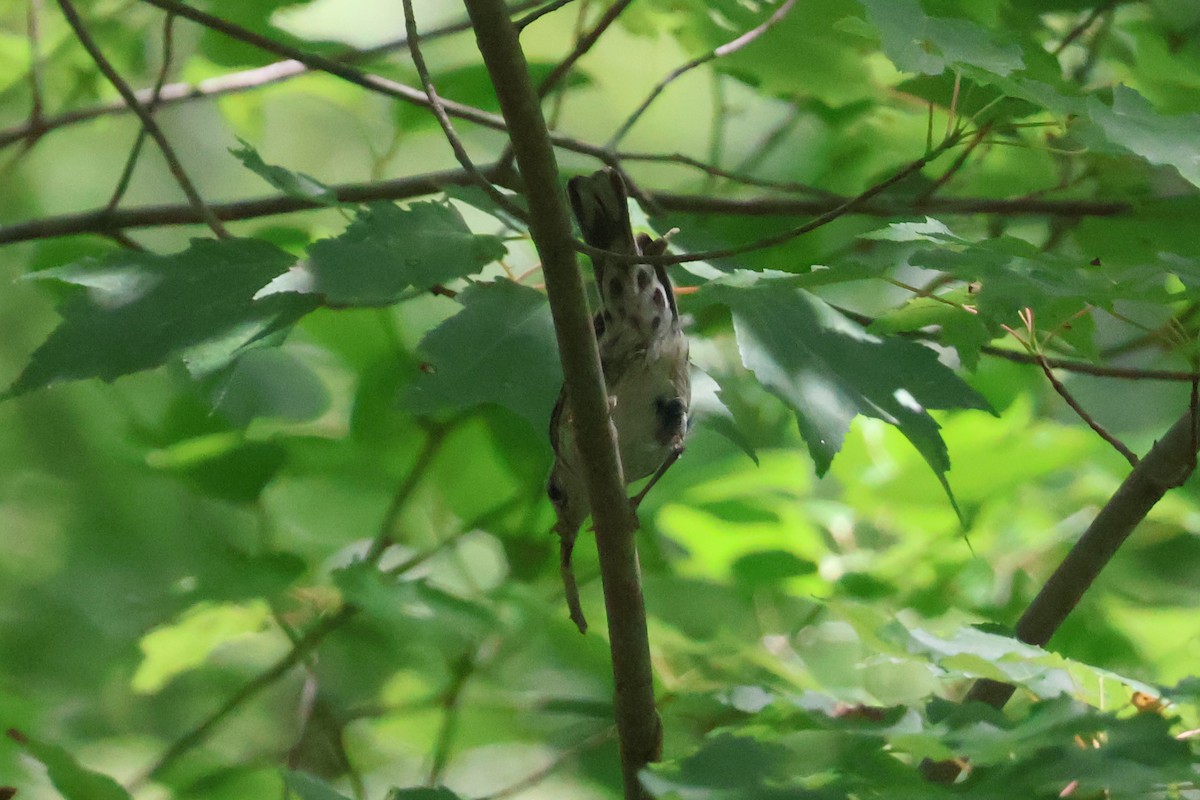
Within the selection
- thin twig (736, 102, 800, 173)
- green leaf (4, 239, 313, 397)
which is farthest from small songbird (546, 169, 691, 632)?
thin twig (736, 102, 800, 173)

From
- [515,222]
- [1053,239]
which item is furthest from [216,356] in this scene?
[1053,239]

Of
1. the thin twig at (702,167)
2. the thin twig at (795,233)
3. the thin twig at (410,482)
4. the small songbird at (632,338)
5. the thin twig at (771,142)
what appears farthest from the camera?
the thin twig at (771,142)

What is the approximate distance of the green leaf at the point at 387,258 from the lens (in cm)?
108

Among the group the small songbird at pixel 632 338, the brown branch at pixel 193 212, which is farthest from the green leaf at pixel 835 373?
the brown branch at pixel 193 212

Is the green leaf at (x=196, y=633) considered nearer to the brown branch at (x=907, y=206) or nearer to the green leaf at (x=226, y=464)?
the green leaf at (x=226, y=464)

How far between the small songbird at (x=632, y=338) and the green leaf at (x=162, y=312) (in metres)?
0.36

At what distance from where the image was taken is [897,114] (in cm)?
172

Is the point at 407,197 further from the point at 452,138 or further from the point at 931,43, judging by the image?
the point at 931,43

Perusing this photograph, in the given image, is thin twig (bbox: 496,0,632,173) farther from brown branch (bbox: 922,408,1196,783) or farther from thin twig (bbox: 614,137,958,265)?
brown branch (bbox: 922,408,1196,783)

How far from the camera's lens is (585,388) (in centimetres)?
97

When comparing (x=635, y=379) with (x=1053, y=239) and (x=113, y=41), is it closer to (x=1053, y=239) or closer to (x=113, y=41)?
(x=1053, y=239)

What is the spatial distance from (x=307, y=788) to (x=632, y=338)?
2.17 ft

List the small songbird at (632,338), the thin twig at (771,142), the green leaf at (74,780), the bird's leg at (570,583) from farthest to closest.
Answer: the thin twig at (771,142)
the bird's leg at (570,583)
the small songbird at (632,338)
the green leaf at (74,780)

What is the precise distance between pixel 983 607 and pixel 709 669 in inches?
19.7
